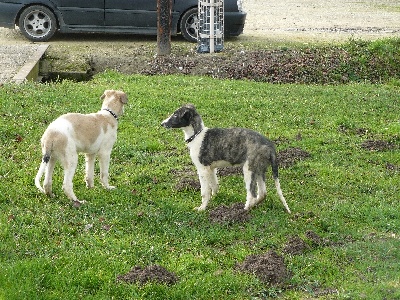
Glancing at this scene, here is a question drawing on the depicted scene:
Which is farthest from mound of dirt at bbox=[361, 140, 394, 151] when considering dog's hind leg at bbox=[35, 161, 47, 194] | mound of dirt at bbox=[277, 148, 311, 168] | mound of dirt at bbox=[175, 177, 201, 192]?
dog's hind leg at bbox=[35, 161, 47, 194]

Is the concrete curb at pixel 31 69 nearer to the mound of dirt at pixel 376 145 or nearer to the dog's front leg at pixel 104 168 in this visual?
the dog's front leg at pixel 104 168

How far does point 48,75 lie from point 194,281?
990 centimetres

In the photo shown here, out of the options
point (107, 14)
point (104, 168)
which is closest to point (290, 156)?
point (104, 168)

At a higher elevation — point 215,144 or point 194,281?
point 215,144

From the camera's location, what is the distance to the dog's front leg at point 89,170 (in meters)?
9.21

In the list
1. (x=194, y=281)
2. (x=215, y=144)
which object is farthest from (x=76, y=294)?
(x=215, y=144)

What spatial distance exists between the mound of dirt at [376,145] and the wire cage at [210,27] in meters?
6.70

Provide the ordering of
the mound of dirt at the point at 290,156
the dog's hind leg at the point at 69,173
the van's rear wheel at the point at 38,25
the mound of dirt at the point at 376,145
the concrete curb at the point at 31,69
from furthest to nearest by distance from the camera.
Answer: the van's rear wheel at the point at 38,25
the concrete curb at the point at 31,69
the mound of dirt at the point at 376,145
the mound of dirt at the point at 290,156
the dog's hind leg at the point at 69,173

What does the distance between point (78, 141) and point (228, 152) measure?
171 cm

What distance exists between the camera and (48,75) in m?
16.0

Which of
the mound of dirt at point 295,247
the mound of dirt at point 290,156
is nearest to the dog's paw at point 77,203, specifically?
the mound of dirt at point 295,247

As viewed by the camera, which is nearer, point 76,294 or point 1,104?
point 76,294

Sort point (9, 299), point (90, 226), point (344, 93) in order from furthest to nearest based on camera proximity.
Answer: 1. point (344, 93)
2. point (90, 226)
3. point (9, 299)

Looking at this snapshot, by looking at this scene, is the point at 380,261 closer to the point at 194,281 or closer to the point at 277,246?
the point at 277,246
